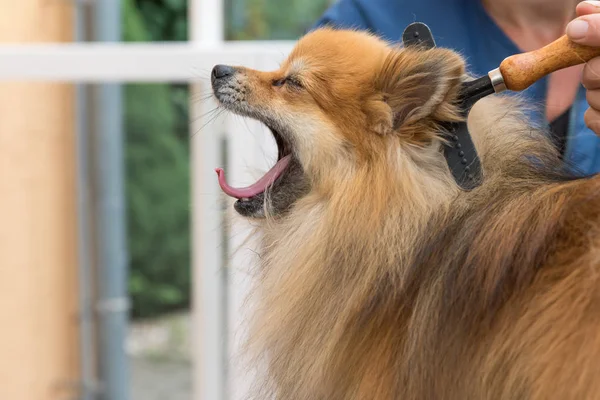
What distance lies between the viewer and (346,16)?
1.17 m

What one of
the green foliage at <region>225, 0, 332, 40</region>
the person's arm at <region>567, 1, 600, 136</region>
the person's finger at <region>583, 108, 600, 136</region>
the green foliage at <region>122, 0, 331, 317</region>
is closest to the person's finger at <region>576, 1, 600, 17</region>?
the person's arm at <region>567, 1, 600, 136</region>

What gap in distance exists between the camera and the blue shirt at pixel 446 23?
1.14 meters

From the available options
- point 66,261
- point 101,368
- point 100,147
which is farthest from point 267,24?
point 101,368

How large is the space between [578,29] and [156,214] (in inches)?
68.3

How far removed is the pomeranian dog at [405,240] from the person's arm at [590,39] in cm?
6

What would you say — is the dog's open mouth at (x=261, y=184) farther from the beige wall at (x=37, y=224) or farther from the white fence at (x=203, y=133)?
the beige wall at (x=37, y=224)

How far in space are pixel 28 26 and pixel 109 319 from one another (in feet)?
2.59

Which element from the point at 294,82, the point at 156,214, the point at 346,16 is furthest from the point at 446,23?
the point at 156,214

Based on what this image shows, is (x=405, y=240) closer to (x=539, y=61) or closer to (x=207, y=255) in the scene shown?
(x=539, y=61)

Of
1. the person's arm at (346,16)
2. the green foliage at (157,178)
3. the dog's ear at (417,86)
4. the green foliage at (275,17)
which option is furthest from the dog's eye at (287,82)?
the green foliage at (157,178)

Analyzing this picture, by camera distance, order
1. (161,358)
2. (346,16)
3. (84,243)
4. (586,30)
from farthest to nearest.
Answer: (161,358), (84,243), (346,16), (586,30)

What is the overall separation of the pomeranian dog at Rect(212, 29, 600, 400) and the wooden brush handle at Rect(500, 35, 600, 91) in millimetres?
53

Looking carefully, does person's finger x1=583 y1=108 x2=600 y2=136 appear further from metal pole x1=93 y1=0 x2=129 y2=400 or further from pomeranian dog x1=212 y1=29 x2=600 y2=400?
metal pole x1=93 y1=0 x2=129 y2=400

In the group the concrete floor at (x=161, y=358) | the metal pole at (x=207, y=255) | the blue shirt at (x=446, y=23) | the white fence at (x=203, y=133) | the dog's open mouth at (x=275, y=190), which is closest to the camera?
the dog's open mouth at (x=275, y=190)
